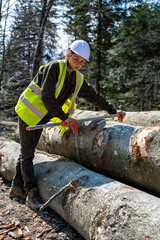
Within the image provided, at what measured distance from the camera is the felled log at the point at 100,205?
1565mm

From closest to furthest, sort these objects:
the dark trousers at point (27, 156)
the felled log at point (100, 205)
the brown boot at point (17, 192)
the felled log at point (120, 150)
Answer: the felled log at point (100, 205), the felled log at point (120, 150), the dark trousers at point (27, 156), the brown boot at point (17, 192)

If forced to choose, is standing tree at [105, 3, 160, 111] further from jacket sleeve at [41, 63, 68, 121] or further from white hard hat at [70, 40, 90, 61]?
jacket sleeve at [41, 63, 68, 121]

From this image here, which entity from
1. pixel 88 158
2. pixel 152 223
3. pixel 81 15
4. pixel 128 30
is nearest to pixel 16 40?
pixel 81 15

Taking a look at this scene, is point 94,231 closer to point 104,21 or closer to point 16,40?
point 16,40

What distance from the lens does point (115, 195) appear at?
1.89 meters

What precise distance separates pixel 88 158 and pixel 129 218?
4.26ft

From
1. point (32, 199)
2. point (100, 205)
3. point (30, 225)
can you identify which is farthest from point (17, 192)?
point (100, 205)

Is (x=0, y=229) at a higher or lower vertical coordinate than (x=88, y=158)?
Answer: lower

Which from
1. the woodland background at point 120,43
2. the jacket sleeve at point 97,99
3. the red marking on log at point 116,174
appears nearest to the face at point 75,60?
the jacket sleeve at point 97,99

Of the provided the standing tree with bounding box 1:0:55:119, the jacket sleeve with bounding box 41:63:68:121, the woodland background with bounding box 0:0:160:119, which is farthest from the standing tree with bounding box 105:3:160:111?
the jacket sleeve with bounding box 41:63:68:121

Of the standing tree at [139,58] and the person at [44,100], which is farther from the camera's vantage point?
the standing tree at [139,58]

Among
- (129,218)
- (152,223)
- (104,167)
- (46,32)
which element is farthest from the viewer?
(46,32)

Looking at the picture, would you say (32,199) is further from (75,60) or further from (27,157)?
(75,60)

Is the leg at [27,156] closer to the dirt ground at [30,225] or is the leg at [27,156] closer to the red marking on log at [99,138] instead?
the dirt ground at [30,225]
